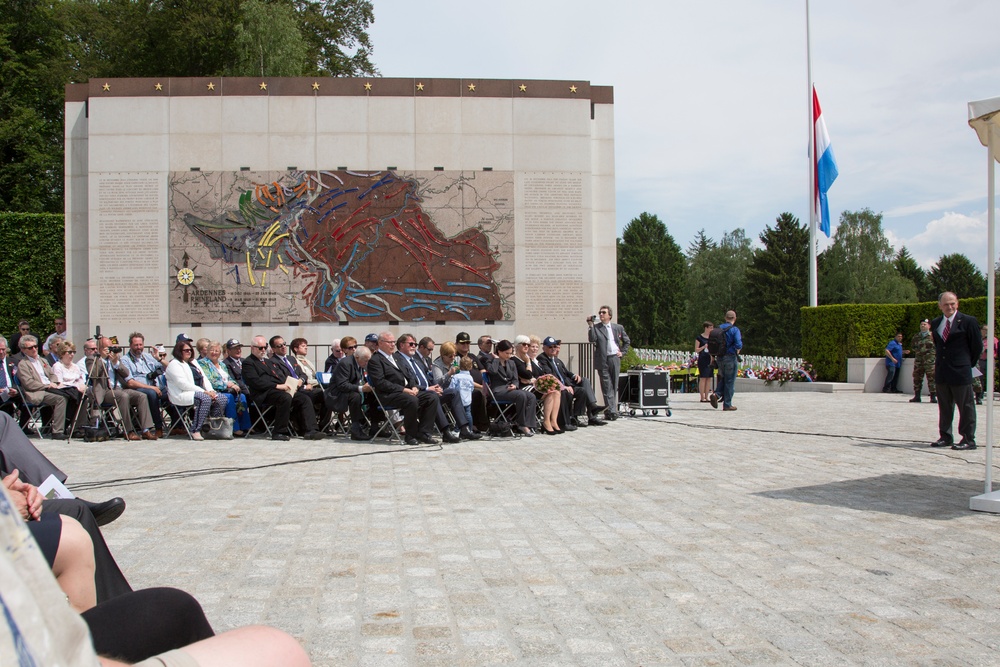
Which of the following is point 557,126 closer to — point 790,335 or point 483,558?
point 483,558

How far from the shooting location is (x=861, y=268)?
63906 mm

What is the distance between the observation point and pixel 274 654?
5.43ft

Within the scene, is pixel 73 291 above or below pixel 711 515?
above

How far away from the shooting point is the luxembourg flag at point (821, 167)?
26.3m

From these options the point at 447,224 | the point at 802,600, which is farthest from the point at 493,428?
the point at 802,600

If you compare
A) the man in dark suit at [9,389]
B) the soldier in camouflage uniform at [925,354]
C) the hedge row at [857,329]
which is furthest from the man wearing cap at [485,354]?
the hedge row at [857,329]

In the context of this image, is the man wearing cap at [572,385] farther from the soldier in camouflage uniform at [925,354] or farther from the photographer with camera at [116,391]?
the soldier in camouflage uniform at [925,354]

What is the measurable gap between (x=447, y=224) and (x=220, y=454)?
898 cm

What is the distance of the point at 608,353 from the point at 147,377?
7739 mm

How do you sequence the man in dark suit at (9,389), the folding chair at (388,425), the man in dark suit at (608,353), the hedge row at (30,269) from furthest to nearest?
the hedge row at (30,269)
the man in dark suit at (608,353)
the man in dark suit at (9,389)
the folding chair at (388,425)

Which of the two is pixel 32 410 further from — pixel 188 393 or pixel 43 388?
pixel 188 393

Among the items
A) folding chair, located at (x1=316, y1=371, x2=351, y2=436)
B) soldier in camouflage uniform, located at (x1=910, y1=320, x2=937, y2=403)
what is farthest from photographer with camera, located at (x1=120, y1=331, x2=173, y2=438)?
soldier in camouflage uniform, located at (x1=910, y1=320, x2=937, y2=403)

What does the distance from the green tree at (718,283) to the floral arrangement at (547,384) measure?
61441 millimetres

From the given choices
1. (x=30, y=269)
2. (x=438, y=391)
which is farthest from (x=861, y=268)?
(x=438, y=391)
